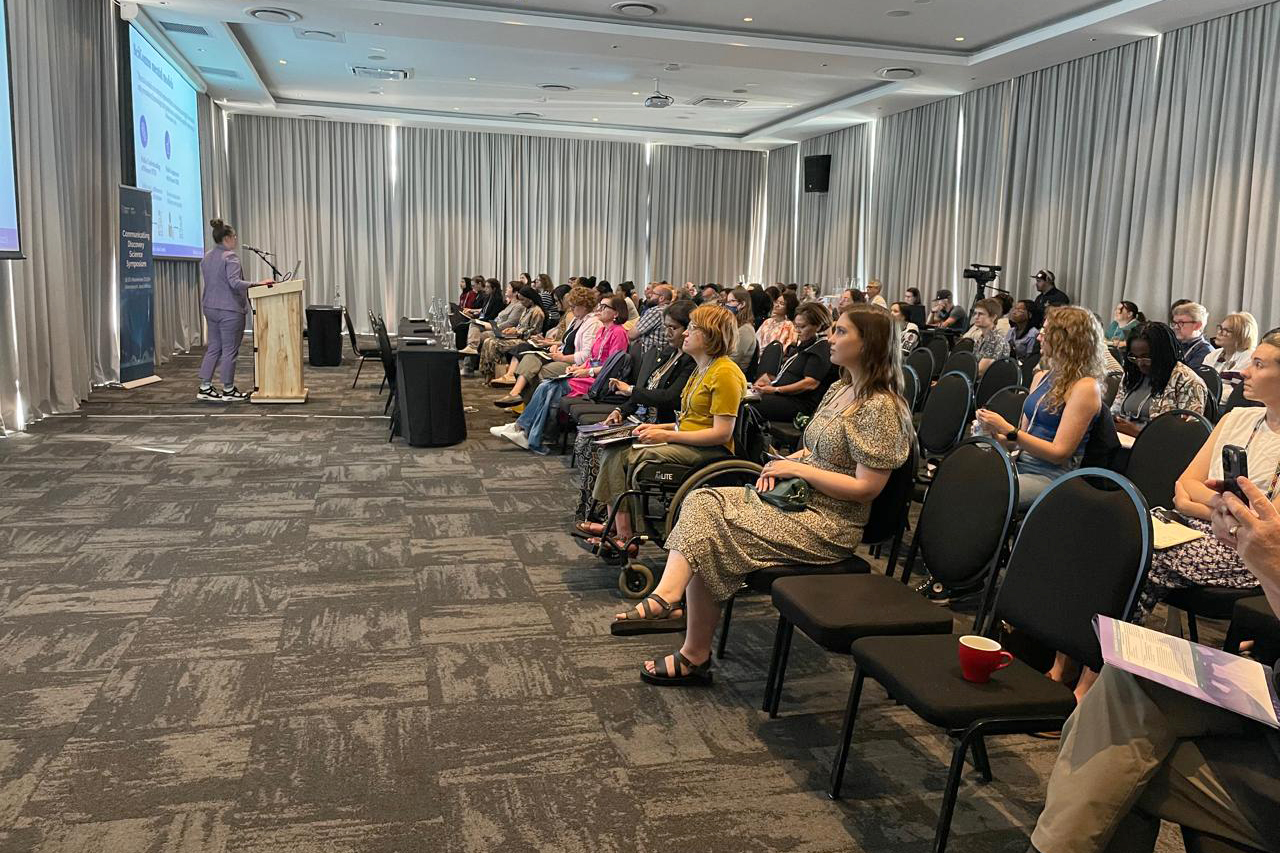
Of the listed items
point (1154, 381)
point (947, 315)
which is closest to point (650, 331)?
point (1154, 381)

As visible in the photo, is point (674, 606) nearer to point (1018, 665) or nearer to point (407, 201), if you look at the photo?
point (1018, 665)

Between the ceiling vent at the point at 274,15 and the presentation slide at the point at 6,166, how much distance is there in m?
3.39

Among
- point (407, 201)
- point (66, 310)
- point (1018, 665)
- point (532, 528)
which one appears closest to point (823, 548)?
point (1018, 665)

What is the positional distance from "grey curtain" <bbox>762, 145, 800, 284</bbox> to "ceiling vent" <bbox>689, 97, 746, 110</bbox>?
149 inches

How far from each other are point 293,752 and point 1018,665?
1.91 metres

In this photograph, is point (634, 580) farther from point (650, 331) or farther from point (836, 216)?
point (836, 216)

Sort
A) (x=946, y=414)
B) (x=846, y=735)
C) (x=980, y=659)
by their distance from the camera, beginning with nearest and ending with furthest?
(x=980, y=659) < (x=846, y=735) < (x=946, y=414)

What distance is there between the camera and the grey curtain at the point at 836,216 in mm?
15844

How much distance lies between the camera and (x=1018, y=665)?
88.9 inches

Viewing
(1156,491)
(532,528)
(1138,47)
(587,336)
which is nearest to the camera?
(1156,491)

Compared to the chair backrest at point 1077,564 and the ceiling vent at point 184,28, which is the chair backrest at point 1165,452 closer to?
the chair backrest at point 1077,564

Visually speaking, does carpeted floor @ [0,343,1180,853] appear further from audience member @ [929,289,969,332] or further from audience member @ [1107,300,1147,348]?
audience member @ [929,289,969,332]

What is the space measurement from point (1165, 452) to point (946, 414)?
1.31 m

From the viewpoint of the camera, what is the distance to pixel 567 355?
321 inches
